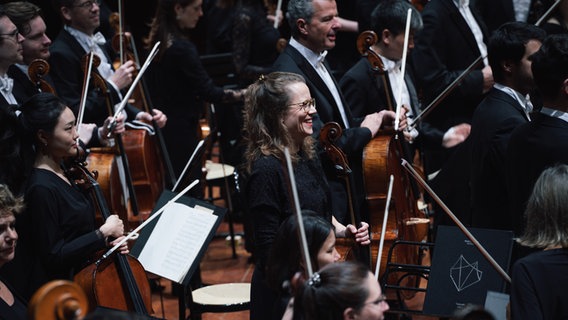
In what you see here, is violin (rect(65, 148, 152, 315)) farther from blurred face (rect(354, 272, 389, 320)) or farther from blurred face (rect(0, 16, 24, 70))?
blurred face (rect(354, 272, 389, 320))

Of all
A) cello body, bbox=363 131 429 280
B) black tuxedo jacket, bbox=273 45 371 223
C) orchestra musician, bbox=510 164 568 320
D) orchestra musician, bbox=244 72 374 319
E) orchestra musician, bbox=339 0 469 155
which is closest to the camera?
→ orchestra musician, bbox=510 164 568 320

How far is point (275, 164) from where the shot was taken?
3.15 m

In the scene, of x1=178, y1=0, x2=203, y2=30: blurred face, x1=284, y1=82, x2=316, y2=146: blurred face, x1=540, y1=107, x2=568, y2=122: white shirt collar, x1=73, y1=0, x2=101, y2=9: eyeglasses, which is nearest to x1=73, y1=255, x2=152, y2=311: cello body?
x1=284, y1=82, x2=316, y2=146: blurred face

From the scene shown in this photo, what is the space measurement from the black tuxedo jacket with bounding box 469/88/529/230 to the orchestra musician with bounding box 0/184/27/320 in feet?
5.93

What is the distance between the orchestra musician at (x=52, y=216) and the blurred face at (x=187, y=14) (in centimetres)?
179

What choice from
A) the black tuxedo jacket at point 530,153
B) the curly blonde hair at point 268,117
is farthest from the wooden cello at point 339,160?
the black tuxedo jacket at point 530,153

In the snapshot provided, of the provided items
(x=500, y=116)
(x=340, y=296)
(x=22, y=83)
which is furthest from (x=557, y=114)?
(x=22, y=83)

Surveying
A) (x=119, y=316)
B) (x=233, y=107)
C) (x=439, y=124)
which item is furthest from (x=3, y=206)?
(x=233, y=107)

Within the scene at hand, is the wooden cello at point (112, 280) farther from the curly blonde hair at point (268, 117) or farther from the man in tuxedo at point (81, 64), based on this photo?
the man in tuxedo at point (81, 64)

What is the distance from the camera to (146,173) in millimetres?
4840

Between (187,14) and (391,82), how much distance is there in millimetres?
1366

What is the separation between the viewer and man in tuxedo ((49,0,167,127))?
4.56 m

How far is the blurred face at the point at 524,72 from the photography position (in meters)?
3.61

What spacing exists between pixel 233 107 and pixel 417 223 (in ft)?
7.86
